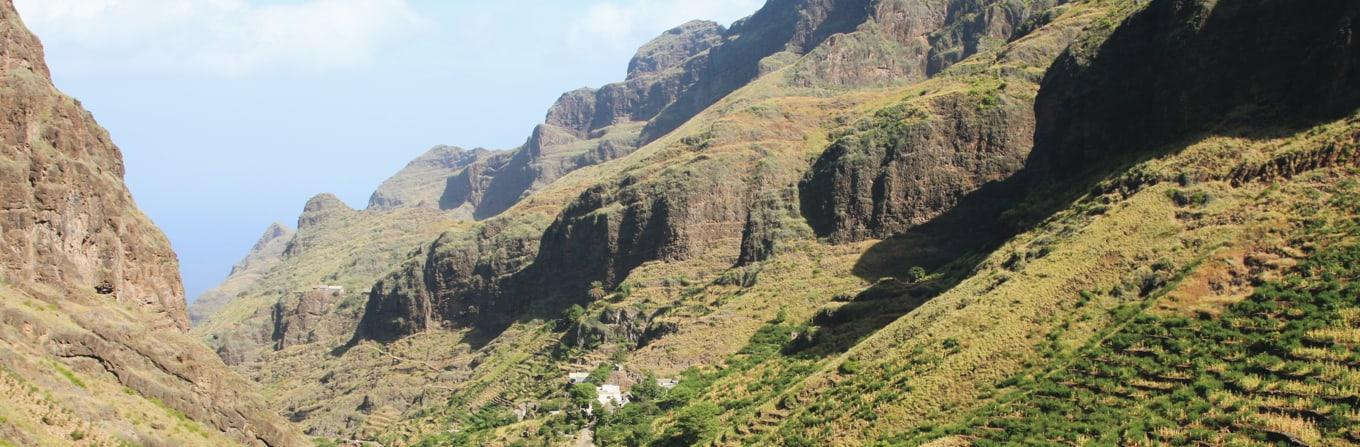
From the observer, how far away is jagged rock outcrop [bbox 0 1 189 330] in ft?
213

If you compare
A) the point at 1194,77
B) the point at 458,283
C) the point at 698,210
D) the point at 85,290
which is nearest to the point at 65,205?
the point at 85,290

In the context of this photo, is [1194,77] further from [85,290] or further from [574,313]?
[85,290]

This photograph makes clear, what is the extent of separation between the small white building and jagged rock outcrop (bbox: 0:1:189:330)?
1214 inches

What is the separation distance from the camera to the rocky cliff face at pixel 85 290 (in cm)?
5156

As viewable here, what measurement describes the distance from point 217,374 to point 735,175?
62.6 metres

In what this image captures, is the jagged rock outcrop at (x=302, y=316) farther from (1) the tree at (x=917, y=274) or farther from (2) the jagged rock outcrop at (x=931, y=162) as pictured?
(1) the tree at (x=917, y=274)

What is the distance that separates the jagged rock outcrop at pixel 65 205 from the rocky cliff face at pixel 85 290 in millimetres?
86

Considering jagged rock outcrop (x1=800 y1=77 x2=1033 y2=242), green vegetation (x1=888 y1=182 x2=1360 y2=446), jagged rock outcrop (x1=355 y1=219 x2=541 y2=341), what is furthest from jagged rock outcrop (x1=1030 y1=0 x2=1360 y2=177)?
jagged rock outcrop (x1=355 y1=219 x2=541 y2=341)

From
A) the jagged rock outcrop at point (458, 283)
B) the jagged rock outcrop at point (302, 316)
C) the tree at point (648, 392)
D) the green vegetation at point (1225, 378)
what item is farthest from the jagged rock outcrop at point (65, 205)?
the jagged rock outcrop at point (302, 316)

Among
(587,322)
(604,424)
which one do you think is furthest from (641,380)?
(587,322)

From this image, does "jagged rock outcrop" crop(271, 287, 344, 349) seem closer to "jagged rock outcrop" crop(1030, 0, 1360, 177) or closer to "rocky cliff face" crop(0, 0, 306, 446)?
"rocky cliff face" crop(0, 0, 306, 446)

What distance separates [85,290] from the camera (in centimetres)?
6550

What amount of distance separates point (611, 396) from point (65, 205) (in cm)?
4061

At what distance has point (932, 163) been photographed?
3989 inches
